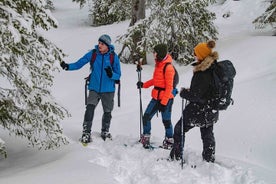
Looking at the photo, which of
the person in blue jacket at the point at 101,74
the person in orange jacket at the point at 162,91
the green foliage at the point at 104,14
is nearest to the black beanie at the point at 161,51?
the person in orange jacket at the point at 162,91

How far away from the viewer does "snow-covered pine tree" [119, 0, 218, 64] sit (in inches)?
517

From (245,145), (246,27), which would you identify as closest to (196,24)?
(246,27)

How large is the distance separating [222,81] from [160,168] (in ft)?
5.26

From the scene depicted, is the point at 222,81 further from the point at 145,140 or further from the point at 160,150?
the point at 145,140

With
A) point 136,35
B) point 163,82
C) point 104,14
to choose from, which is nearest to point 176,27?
point 136,35

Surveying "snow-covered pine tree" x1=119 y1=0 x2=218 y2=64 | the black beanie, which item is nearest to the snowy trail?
the black beanie

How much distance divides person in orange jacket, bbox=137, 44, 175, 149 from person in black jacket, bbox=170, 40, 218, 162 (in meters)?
0.62

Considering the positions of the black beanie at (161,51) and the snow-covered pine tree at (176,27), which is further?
the snow-covered pine tree at (176,27)

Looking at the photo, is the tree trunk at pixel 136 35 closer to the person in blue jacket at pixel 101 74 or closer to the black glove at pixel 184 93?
the person in blue jacket at pixel 101 74

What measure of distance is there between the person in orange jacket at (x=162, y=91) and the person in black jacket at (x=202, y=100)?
0.62 metres

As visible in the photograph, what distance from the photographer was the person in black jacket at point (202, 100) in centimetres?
584

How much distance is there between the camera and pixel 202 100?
19.5 ft

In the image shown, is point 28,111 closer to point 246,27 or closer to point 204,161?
point 204,161

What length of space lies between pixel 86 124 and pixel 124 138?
2.68 feet
